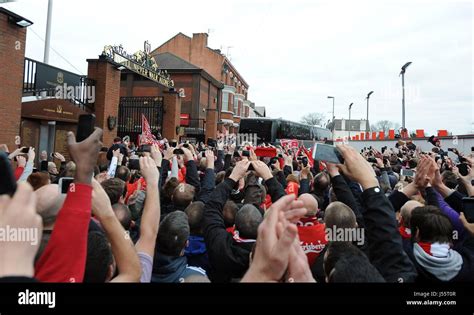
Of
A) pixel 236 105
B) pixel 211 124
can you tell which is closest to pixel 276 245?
pixel 211 124

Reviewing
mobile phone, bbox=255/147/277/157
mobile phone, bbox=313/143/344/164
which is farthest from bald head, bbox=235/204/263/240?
mobile phone, bbox=255/147/277/157

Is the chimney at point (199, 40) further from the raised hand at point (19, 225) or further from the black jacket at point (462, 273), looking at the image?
the raised hand at point (19, 225)

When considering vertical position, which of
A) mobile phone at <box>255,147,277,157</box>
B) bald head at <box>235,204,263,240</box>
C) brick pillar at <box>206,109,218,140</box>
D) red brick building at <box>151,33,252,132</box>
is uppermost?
red brick building at <box>151,33,252,132</box>

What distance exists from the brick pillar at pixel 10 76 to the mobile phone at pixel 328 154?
791 cm

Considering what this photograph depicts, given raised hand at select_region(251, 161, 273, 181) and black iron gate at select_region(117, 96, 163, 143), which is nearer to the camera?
raised hand at select_region(251, 161, 273, 181)

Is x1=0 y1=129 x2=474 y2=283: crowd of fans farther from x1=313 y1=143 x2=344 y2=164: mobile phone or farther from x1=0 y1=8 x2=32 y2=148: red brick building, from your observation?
x1=0 y1=8 x2=32 y2=148: red brick building

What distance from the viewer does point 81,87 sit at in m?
12.2

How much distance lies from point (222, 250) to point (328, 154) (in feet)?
3.49

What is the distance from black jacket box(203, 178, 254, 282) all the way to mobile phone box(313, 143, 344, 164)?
0.85 m

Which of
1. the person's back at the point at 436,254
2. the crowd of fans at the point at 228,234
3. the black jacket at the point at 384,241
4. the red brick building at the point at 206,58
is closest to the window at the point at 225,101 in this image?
the red brick building at the point at 206,58

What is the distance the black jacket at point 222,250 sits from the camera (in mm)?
2619

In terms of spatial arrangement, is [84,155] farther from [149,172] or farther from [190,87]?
[190,87]

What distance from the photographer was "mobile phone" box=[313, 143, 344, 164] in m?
2.58

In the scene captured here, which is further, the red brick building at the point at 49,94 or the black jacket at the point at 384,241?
the red brick building at the point at 49,94
